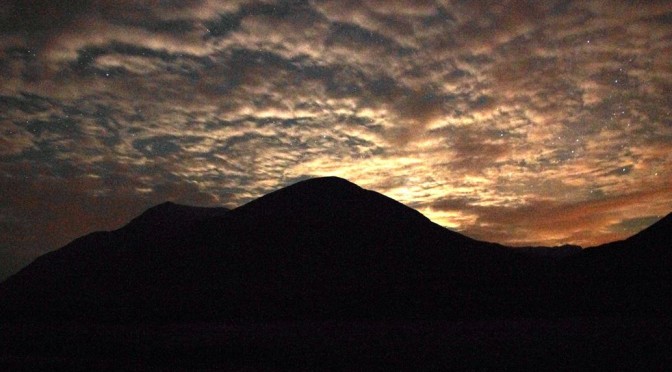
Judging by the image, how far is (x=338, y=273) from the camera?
74.2 m

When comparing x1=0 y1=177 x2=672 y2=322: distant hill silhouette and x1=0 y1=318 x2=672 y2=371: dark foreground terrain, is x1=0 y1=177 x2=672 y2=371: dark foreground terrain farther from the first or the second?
x1=0 y1=177 x2=672 y2=322: distant hill silhouette

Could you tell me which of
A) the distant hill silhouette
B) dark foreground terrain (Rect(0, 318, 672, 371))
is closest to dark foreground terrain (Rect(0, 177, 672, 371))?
dark foreground terrain (Rect(0, 318, 672, 371))

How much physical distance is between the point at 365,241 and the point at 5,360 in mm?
66420

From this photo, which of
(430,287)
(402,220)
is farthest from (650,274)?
(402,220)

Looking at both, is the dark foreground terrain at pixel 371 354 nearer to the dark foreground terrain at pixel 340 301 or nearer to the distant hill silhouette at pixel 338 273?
the dark foreground terrain at pixel 340 301

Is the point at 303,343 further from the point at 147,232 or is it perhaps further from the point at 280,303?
the point at 147,232

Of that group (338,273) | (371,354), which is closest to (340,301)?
(338,273)

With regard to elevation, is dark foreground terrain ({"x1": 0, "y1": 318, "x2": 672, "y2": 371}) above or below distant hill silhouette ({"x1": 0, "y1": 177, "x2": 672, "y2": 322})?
below

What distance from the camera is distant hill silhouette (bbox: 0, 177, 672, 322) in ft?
200

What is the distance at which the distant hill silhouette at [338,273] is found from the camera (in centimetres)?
6081

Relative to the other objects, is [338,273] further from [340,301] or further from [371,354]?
[371,354]

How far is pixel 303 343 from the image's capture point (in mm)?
29984

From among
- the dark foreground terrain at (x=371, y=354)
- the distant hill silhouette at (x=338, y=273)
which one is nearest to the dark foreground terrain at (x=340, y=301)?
the dark foreground terrain at (x=371, y=354)

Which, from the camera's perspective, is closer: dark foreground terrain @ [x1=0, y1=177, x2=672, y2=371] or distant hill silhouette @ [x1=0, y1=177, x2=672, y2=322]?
dark foreground terrain @ [x1=0, y1=177, x2=672, y2=371]
